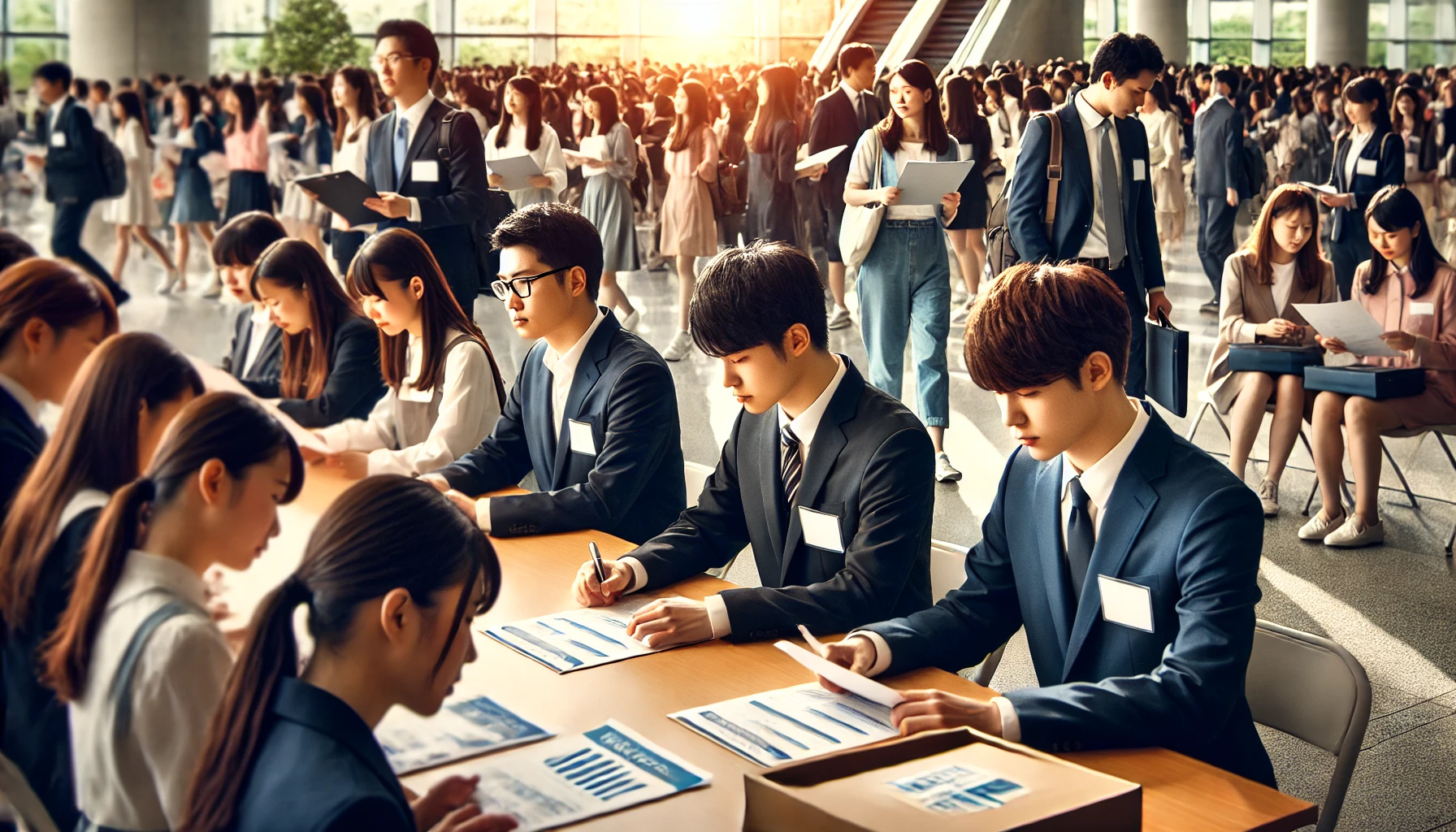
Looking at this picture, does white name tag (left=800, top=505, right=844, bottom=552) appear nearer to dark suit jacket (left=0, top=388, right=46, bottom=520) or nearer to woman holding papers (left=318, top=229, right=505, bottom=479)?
woman holding papers (left=318, top=229, right=505, bottom=479)

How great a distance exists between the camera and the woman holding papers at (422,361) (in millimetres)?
2670

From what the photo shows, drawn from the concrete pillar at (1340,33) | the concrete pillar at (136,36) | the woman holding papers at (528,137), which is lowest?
the concrete pillar at (136,36)

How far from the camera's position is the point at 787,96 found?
8359 mm

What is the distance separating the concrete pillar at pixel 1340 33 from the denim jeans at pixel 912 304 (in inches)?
995

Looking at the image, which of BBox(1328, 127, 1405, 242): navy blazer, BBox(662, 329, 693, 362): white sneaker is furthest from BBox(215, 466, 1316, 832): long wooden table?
BBox(1328, 127, 1405, 242): navy blazer

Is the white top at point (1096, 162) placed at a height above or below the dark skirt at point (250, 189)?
below

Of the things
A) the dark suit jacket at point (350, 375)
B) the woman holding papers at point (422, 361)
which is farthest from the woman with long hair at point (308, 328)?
the woman holding papers at point (422, 361)

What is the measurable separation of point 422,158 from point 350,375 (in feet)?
7.95

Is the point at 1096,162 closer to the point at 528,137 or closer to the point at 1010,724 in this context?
the point at 1010,724

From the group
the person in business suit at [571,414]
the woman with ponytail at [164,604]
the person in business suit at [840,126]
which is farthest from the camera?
the person in business suit at [840,126]

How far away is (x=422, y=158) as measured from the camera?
4.64 meters

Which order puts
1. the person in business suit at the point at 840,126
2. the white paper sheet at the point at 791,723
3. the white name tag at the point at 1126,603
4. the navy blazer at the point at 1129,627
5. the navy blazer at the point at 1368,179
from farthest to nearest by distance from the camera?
the navy blazer at the point at 1368,179 → the person in business suit at the point at 840,126 → the white name tag at the point at 1126,603 → the navy blazer at the point at 1129,627 → the white paper sheet at the point at 791,723

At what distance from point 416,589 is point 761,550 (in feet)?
5.66

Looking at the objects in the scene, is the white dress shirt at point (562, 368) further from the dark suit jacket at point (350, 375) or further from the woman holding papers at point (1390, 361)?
the woman holding papers at point (1390, 361)
